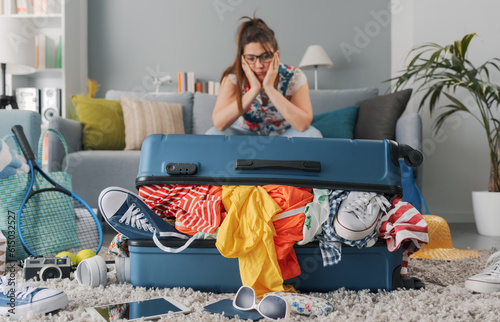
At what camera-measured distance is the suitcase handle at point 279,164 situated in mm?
997

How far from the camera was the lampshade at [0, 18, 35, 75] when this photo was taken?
8.85 ft

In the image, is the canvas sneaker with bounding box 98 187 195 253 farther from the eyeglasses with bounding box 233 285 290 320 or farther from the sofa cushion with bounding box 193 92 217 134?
the sofa cushion with bounding box 193 92 217 134

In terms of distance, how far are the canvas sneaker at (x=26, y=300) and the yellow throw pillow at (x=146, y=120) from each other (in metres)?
1.66

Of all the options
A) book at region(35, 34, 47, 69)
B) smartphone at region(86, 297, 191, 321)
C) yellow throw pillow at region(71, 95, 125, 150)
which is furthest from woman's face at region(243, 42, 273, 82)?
book at region(35, 34, 47, 69)

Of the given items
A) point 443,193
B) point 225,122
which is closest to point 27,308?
point 225,122

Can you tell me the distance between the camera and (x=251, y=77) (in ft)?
5.33

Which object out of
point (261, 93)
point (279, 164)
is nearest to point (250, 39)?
point (261, 93)

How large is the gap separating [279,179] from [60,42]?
122 inches

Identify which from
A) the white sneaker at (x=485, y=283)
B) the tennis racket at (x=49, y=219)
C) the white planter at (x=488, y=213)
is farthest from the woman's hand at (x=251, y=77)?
the white planter at (x=488, y=213)

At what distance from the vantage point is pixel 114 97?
288 centimetres

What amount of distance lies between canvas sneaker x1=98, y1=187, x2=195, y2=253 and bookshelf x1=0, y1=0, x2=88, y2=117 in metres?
2.62

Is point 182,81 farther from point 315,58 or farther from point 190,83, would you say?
point 315,58

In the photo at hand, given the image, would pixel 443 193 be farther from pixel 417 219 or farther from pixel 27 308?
pixel 27 308

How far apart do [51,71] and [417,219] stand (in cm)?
337
